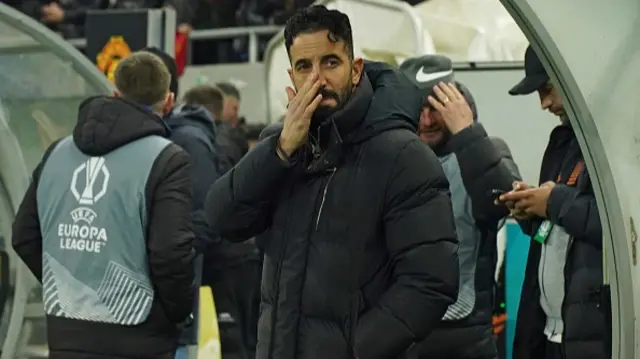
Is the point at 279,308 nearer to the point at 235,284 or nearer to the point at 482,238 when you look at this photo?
the point at 482,238

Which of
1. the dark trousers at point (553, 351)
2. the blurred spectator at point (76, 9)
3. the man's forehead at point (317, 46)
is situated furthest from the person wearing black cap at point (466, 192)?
the blurred spectator at point (76, 9)

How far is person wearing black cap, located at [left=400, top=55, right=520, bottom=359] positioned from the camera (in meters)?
4.12

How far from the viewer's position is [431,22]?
8359mm

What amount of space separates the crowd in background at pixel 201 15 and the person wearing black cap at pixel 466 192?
8.37m

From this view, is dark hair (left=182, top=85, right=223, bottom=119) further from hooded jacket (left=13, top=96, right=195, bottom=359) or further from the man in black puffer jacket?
the man in black puffer jacket

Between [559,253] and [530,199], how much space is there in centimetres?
22

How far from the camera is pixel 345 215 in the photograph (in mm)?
3012

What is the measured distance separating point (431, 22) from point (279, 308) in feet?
18.4

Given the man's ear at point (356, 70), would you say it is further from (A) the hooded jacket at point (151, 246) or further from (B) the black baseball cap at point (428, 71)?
(A) the hooded jacket at point (151, 246)

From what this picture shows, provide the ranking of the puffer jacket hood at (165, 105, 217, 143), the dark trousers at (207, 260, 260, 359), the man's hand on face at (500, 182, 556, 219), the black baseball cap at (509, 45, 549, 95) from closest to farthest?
the man's hand on face at (500, 182, 556, 219)
the black baseball cap at (509, 45, 549, 95)
the puffer jacket hood at (165, 105, 217, 143)
the dark trousers at (207, 260, 260, 359)

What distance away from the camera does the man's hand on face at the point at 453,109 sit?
4.17 m

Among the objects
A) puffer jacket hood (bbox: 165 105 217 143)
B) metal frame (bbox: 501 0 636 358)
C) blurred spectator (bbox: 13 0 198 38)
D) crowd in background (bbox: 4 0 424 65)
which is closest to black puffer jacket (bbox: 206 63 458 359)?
metal frame (bbox: 501 0 636 358)

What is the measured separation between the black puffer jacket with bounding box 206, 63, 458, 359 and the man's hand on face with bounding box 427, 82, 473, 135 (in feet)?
3.45

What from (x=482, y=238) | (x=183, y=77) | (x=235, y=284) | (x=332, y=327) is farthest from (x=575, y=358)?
(x=183, y=77)
